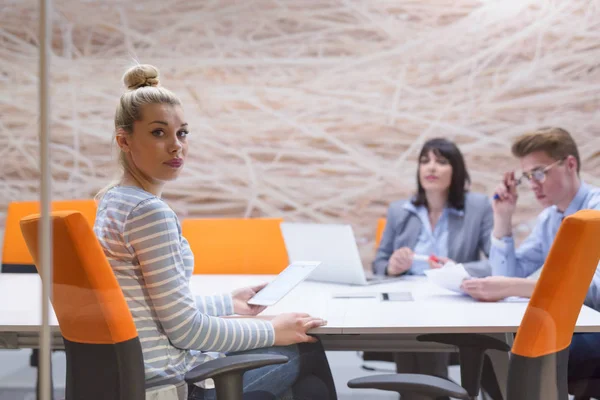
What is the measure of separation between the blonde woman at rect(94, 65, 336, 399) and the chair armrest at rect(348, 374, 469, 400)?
382 mm

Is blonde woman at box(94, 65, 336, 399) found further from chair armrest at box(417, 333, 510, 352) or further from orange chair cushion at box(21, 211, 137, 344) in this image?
chair armrest at box(417, 333, 510, 352)

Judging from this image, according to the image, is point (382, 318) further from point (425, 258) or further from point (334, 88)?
point (334, 88)

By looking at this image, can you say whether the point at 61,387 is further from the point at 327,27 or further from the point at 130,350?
the point at 327,27

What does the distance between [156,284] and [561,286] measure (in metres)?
0.99

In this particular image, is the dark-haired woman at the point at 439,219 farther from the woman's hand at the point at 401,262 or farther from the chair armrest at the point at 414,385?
the chair armrest at the point at 414,385

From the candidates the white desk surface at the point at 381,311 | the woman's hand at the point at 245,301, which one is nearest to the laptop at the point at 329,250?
the white desk surface at the point at 381,311

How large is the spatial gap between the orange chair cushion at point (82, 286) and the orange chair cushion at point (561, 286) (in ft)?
3.17

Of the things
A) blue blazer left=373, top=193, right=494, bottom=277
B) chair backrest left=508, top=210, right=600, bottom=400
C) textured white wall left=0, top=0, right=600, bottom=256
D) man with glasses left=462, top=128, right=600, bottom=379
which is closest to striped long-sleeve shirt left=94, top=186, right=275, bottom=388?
chair backrest left=508, top=210, right=600, bottom=400

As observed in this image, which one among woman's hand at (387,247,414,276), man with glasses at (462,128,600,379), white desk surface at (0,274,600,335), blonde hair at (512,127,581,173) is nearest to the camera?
white desk surface at (0,274,600,335)

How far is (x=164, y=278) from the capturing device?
5.77ft

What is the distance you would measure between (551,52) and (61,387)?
4.56 metres

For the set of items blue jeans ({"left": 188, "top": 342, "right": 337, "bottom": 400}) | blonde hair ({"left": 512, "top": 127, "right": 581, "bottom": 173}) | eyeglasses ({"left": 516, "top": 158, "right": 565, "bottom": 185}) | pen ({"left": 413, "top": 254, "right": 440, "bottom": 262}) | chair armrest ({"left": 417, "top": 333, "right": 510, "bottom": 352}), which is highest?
blonde hair ({"left": 512, "top": 127, "right": 581, "bottom": 173})

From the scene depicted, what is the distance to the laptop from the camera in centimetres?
274

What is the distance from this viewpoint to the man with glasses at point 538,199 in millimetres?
2400
